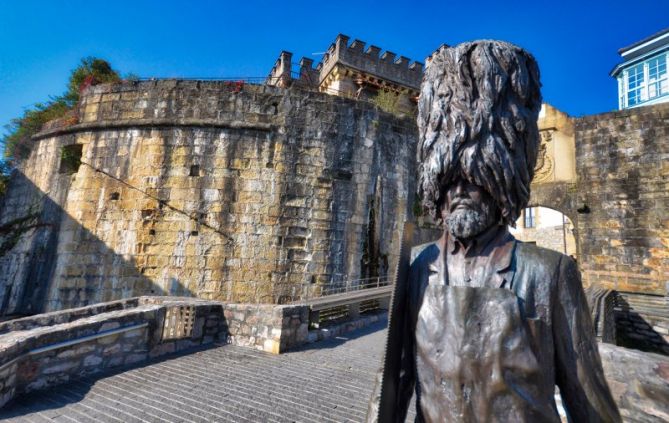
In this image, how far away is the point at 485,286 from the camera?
3.80ft

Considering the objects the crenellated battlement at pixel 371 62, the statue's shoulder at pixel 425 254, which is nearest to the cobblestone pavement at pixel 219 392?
the statue's shoulder at pixel 425 254

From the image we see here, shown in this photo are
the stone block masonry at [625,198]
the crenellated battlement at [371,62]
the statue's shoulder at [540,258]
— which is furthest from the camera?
the crenellated battlement at [371,62]

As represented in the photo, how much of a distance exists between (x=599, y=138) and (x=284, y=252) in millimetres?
10397

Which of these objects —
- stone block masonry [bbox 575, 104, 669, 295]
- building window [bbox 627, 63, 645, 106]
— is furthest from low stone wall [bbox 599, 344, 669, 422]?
building window [bbox 627, 63, 645, 106]

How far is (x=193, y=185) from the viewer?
33.7ft

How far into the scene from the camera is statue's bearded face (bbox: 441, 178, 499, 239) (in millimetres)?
1175

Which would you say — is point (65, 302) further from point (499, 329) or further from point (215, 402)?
point (499, 329)

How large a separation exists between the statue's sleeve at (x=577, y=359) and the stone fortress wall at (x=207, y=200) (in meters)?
9.14

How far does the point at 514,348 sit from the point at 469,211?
1.42 feet

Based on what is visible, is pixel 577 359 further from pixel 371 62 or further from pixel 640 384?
pixel 371 62

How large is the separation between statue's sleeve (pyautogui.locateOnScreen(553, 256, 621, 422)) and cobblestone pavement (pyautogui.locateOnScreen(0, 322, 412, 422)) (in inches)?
114

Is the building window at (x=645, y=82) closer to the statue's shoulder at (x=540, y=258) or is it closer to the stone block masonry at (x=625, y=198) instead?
the stone block masonry at (x=625, y=198)

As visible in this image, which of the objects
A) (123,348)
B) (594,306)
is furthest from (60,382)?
(594,306)

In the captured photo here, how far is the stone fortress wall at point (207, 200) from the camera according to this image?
32.4ft
